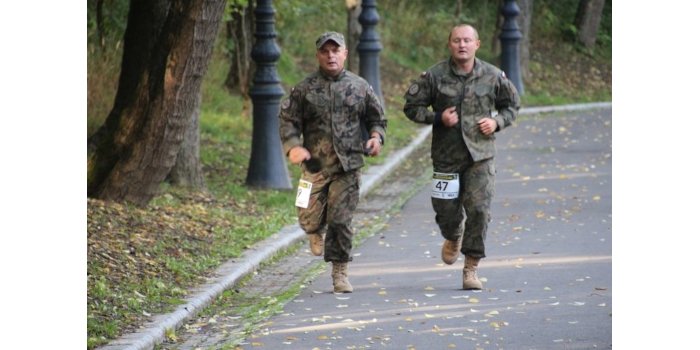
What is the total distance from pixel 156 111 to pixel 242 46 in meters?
8.32

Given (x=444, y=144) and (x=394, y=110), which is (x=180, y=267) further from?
(x=394, y=110)

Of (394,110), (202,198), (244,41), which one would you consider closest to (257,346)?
(202,198)

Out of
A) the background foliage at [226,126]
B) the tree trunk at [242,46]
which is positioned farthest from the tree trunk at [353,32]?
the tree trunk at [242,46]

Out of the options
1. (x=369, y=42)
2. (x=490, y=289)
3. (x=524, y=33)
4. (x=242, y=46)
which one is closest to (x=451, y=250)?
(x=490, y=289)

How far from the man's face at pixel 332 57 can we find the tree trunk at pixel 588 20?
899 inches

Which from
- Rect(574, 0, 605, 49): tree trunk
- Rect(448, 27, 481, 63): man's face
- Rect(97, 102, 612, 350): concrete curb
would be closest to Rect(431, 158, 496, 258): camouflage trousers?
Rect(448, 27, 481, 63): man's face

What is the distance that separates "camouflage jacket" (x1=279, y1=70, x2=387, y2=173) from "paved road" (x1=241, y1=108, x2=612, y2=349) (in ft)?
3.08

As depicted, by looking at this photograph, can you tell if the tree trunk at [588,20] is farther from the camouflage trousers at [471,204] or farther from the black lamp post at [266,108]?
the camouflage trousers at [471,204]

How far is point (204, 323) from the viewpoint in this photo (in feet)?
28.6

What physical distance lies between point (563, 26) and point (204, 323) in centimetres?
2500

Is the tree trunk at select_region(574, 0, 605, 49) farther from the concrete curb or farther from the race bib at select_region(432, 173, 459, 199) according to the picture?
the race bib at select_region(432, 173, 459, 199)

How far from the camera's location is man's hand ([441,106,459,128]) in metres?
9.29

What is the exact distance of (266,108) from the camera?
48.8ft

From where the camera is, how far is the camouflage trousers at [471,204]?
9.49 m
